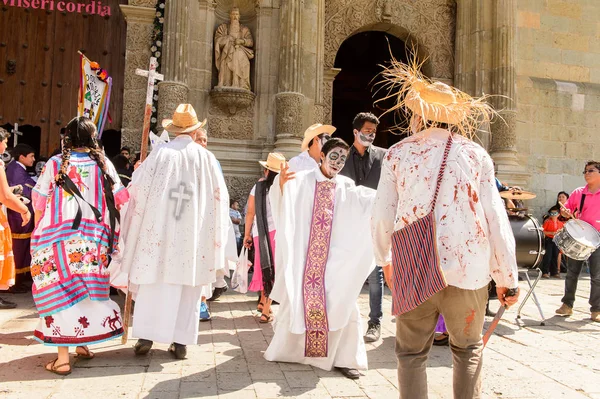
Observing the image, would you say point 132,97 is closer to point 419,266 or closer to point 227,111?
point 227,111

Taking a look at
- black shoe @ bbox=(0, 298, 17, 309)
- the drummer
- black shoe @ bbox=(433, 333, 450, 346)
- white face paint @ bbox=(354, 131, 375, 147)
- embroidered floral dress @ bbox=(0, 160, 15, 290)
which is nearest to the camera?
black shoe @ bbox=(433, 333, 450, 346)

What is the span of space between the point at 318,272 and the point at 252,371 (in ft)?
2.86

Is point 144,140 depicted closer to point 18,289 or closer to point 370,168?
point 370,168

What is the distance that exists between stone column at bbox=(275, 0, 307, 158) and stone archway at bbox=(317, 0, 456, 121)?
1.28 meters

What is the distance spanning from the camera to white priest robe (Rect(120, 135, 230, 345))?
4.24 metres

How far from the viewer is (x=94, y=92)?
8000 millimetres

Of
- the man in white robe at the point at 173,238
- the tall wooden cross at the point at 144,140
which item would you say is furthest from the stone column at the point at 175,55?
the man in white robe at the point at 173,238

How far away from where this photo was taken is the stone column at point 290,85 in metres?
9.77

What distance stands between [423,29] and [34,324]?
9695 millimetres

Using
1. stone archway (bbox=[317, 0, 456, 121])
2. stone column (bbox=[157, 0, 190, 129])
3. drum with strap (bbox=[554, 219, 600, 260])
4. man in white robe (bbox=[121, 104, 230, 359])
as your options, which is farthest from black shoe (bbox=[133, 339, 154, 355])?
stone archway (bbox=[317, 0, 456, 121])

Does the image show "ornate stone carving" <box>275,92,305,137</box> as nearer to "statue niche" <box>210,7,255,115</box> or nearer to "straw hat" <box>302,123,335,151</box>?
"statue niche" <box>210,7,255,115</box>

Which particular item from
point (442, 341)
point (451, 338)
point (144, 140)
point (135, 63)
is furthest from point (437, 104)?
point (135, 63)

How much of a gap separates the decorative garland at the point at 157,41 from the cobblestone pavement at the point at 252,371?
15.9ft

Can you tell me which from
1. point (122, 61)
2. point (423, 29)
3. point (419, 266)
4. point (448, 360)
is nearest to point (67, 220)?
point (419, 266)
